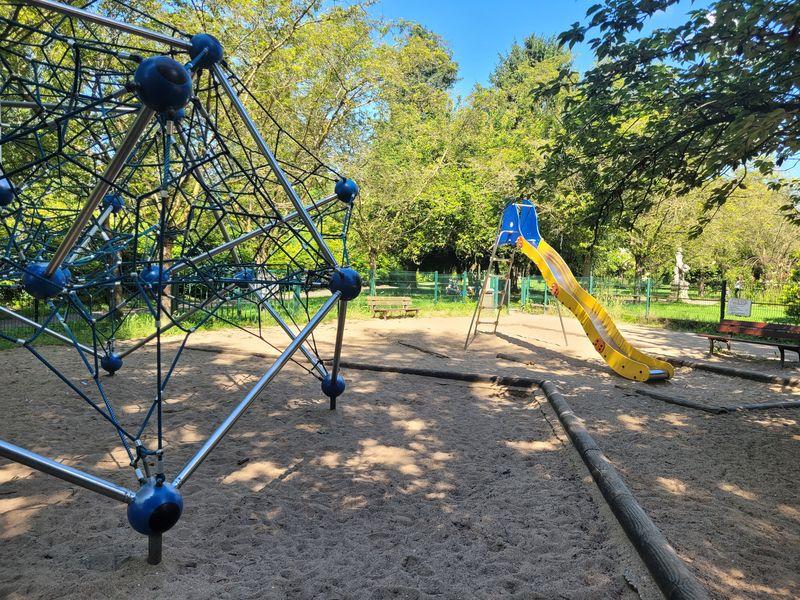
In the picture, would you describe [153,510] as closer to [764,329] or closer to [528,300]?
[764,329]

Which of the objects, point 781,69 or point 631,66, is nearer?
point 781,69

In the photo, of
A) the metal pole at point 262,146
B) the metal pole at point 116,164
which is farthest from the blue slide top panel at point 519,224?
the metal pole at point 116,164

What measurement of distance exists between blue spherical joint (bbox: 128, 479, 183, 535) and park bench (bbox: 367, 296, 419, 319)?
12808 millimetres

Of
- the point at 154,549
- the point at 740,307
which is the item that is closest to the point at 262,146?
the point at 154,549

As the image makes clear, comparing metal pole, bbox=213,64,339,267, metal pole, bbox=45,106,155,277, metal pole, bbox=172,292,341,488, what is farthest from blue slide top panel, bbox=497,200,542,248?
metal pole, bbox=45,106,155,277

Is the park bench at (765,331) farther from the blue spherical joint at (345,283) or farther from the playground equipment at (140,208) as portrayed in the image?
the playground equipment at (140,208)

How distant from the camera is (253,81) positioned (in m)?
12.1

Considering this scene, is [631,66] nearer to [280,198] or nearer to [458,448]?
[458,448]

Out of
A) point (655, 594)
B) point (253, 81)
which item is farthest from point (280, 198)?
point (655, 594)

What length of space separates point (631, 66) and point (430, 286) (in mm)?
16518

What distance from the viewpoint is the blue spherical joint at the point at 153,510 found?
2.22 metres

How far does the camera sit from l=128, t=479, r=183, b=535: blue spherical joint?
2217 mm

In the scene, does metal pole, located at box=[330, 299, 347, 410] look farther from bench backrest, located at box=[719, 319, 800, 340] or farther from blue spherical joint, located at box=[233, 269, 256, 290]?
bench backrest, located at box=[719, 319, 800, 340]

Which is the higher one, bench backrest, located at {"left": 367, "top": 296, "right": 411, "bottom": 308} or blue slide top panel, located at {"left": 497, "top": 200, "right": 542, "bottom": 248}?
blue slide top panel, located at {"left": 497, "top": 200, "right": 542, "bottom": 248}
